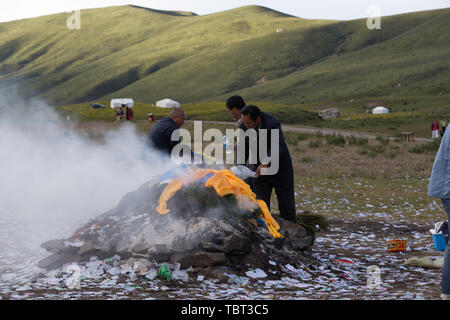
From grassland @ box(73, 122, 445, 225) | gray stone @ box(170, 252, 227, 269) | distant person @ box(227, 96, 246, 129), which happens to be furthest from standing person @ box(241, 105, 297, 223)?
grassland @ box(73, 122, 445, 225)

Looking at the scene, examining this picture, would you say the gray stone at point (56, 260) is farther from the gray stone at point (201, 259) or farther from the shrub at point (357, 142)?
the shrub at point (357, 142)

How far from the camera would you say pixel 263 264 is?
7.61 metres

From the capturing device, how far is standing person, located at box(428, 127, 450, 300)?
5816mm

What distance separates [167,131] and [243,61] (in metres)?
133

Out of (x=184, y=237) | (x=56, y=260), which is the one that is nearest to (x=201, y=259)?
(x=184, y=237)

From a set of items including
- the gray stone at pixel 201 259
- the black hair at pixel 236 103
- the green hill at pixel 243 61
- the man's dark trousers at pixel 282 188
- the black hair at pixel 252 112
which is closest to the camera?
the gray stone at pixel 201 259

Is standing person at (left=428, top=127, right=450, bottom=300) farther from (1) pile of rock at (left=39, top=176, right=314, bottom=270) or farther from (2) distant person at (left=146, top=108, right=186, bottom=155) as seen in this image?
(2) distant person at (left=146, top=108, right=186, bottom=155)

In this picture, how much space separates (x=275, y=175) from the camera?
867 centimetres

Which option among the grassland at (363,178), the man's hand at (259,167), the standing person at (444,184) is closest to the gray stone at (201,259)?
the man's hand at (259,167)

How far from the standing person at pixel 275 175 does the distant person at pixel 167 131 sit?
1273 mm

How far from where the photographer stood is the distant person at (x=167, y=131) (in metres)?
9.15

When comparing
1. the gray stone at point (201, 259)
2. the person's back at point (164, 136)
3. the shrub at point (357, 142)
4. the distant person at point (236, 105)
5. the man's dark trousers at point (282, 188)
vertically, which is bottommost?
the gray stone at point (201, 259)

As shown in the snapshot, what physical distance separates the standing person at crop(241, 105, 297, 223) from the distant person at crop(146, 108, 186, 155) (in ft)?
4.18

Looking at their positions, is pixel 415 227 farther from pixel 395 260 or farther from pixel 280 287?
pixel 280 287
